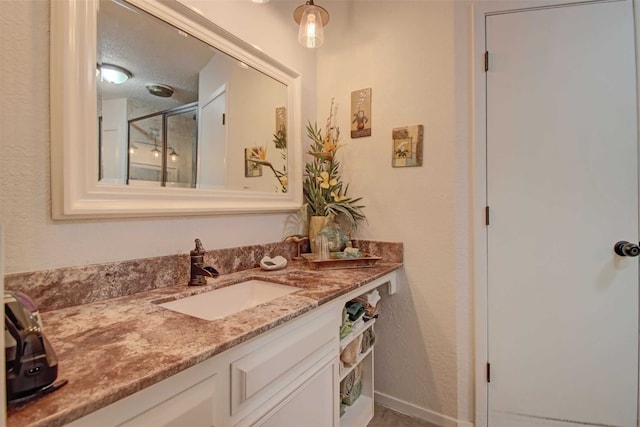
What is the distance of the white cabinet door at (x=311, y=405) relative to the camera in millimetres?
871

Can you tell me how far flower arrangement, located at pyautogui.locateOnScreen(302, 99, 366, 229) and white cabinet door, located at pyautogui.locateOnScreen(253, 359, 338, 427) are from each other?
916mm

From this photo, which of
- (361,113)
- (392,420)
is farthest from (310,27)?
(392,420)

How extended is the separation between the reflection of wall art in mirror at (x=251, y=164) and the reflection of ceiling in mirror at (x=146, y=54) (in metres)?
0.37

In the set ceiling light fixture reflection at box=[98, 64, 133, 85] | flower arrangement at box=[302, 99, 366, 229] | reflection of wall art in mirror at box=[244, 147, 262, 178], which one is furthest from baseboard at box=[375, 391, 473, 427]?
ceiling light fixture reflection at box=[98, 64, 133, 85]

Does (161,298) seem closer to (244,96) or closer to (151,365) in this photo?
(151,365)

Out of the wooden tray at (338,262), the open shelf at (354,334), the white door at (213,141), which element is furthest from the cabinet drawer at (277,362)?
the white door at (213,141)

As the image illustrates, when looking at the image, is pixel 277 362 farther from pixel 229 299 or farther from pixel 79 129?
pixel 79 129

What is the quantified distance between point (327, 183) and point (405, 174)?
465mm

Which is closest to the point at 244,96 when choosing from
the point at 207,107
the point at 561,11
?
the point at 207,107

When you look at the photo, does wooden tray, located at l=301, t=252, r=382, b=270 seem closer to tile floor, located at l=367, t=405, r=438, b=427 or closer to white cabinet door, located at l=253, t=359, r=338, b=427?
white cabinet door, located at l=253, t=359, r=338, b=427

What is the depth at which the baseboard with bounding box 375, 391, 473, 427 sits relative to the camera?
5.19 ft

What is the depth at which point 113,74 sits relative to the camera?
1005 mm

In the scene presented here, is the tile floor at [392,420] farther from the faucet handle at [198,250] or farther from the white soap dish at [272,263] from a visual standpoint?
the faucet handle at [198,250]

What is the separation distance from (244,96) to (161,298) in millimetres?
1034
